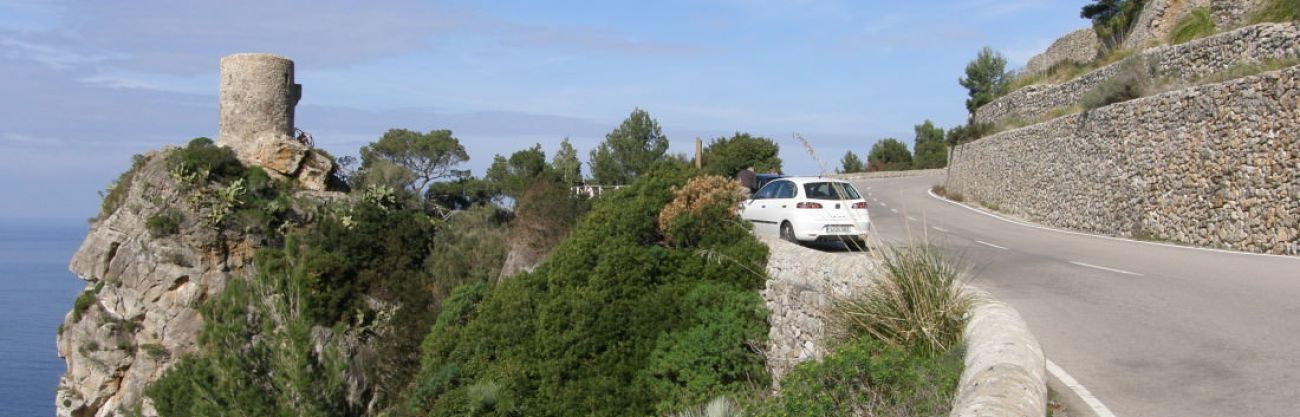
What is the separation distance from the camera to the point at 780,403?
9.25 meters

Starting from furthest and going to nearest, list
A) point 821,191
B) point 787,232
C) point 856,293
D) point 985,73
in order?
1. point 985,73
2. point 787,232
3. point 821,191
4. point 856,293

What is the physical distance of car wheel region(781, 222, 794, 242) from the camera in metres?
17.0

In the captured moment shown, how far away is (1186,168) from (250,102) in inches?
1257

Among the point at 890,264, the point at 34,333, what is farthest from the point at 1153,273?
the point at 34,333

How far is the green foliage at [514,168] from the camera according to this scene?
38250 millimetres

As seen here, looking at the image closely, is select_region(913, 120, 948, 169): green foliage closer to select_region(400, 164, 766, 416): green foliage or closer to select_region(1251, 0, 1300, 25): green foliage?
select_region(1251, 0, 1300, 25): green foliage

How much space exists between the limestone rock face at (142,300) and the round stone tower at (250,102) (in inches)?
131

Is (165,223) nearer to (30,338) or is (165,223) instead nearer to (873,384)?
(873,384)

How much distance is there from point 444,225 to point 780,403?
26988 millimetres

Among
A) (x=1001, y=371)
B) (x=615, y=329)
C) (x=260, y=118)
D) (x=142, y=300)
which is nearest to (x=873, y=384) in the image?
(x=1001, y=371)

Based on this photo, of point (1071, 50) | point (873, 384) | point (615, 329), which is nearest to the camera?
point (873, 384)

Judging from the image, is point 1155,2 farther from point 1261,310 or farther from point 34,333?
point 34,333

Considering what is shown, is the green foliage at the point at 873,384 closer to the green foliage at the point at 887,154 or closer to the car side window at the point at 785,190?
the car side window at the point at 785,190

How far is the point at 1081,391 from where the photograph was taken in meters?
6.89
